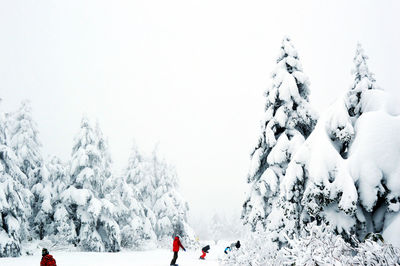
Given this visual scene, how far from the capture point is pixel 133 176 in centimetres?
Result: 3738

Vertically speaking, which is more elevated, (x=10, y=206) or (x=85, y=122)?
(x=85, y=122)

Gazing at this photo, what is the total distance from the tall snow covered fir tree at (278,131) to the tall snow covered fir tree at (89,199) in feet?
42.3

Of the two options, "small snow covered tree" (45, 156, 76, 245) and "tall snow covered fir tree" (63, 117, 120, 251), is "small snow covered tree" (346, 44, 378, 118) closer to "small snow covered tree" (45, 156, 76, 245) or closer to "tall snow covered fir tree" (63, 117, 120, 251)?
"tall snow covered fir tree" (63, 117, 120, 251)

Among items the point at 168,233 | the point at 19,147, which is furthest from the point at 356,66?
the point at 168,233

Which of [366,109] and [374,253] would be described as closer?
[374,253]

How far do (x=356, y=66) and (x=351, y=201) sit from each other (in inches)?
234

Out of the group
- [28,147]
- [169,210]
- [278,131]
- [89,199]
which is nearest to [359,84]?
[278,131]

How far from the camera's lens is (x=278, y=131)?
16.5 metres

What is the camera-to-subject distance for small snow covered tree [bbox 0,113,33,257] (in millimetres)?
19297

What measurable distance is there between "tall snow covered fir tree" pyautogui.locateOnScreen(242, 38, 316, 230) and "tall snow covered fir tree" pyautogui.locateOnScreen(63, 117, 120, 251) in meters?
12.9

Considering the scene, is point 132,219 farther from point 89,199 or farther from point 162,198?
point 89,199

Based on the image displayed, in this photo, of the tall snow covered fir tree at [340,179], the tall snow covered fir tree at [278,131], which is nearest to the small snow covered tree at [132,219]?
the tall snow covered fir tree at [278,131]

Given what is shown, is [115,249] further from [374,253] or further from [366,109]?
[374,253]

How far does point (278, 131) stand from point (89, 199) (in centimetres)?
1632
